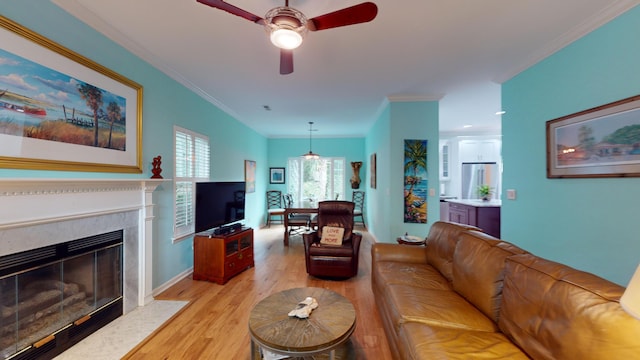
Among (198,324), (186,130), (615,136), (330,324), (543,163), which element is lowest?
(198,324)

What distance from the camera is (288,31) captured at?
1.61m

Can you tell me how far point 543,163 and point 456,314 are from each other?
216 centimetres

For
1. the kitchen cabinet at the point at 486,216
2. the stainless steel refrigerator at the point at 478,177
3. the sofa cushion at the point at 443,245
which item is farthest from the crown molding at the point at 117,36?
the stainless steel refrigerator at the point at 478,177

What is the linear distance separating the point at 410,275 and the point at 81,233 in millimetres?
2940

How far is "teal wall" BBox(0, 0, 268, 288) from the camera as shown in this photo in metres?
1.79

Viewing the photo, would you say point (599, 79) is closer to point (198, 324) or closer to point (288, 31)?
point (288, 31)

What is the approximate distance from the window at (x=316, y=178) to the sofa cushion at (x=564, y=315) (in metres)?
6.05

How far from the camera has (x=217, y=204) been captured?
3521 millimetres

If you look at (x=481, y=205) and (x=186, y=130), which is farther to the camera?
(x=481, y=205)

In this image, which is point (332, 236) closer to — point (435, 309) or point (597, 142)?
point (435, 309)

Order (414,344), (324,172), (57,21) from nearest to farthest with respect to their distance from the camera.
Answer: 1. (414,344)
2. (57,21)
3. (324,172)

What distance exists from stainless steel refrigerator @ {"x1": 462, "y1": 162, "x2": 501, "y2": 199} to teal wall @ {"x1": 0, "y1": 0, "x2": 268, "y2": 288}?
6.05m

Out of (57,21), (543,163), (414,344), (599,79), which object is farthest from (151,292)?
(599,79)

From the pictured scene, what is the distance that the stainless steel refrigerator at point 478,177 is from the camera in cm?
Answer: 642
